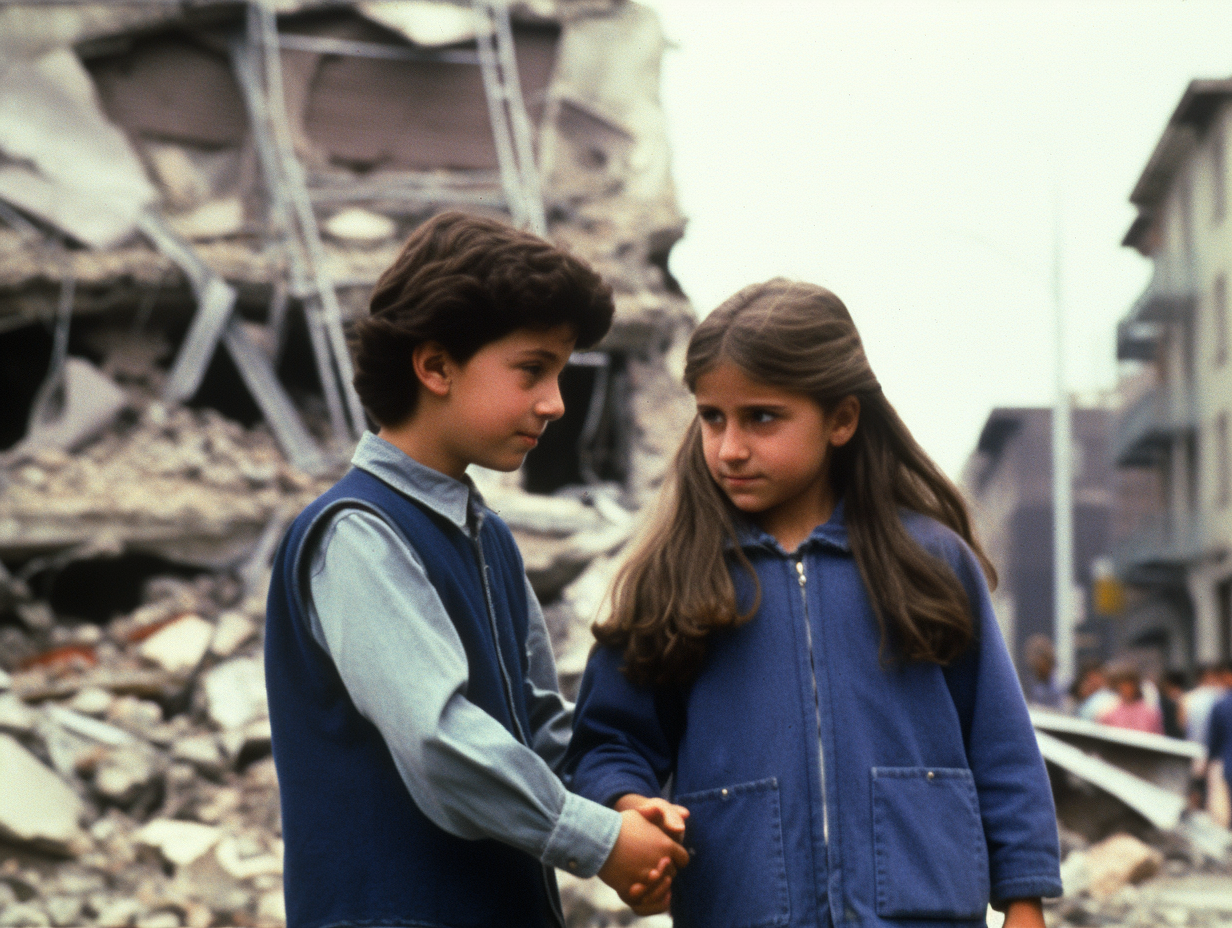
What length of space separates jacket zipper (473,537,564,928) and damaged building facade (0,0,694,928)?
6.60 m

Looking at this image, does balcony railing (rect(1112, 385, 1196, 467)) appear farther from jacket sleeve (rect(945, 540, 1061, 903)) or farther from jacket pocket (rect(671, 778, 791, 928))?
jacket pocket (rect(671, 778, 791, 928))

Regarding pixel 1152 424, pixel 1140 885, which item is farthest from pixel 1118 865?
pixel 1152 424

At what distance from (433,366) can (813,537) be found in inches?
28.2

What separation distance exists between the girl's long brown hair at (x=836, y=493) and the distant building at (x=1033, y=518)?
44343 mm

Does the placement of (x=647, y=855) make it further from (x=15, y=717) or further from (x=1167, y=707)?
(x=1167, y=707)

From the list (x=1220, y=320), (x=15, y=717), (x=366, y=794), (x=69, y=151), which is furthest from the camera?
(x=1220, y=320)

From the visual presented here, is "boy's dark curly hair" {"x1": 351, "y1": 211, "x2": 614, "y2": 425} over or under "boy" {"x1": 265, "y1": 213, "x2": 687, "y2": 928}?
over

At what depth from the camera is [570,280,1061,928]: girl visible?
211 cm

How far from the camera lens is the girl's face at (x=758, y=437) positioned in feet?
7.51

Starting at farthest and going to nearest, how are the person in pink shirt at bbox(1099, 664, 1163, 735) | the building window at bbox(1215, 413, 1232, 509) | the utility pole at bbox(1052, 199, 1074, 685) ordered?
the building window at bbox(1215, 413, 1232, 509)
the utility pole at bbox(1052, 199, 1074, 685)
the person in pink shirt at bbox(1099, 664, 1163, 735)

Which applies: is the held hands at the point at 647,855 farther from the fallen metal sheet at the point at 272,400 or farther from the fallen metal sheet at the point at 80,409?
the fallen metal sheet at the point at 80,409

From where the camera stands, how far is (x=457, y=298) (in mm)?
2123

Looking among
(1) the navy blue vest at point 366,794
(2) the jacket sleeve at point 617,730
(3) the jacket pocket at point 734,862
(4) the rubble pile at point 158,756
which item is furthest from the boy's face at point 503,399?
(4) the rubble pile at point 158,756

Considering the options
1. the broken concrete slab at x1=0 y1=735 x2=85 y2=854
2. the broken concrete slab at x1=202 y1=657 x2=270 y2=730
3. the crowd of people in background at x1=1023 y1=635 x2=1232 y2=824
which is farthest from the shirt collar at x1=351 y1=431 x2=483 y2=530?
the crowd of people in background at x1=1023 y1=635 x2=1232 y2=824
